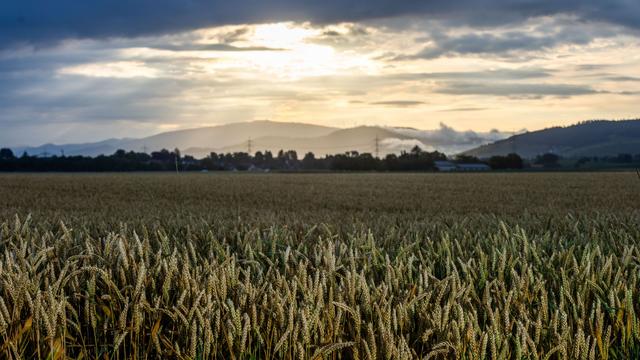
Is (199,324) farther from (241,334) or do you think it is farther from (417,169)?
(417,169)

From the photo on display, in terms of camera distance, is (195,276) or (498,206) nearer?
(195,276)

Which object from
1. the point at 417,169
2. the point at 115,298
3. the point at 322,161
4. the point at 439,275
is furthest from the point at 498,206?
the point at 322,161

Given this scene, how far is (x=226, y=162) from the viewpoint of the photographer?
303ft

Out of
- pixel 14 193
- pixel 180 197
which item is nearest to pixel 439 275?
pixel 180 197

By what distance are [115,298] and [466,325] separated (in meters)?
1.89

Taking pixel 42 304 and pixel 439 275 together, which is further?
pixel 439 275

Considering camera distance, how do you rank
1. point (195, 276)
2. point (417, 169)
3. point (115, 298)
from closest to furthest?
point (115, 298), point (195, 276), point (417, 169)

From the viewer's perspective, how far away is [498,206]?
25141 millimetres

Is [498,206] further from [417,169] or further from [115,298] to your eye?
[417,169]

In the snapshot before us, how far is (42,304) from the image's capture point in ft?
12.8

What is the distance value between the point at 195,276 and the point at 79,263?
1208mm

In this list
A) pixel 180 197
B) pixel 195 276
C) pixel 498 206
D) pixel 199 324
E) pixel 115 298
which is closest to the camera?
pixel 199 324

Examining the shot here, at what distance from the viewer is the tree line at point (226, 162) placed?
77.9m

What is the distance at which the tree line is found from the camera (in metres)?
77.9
